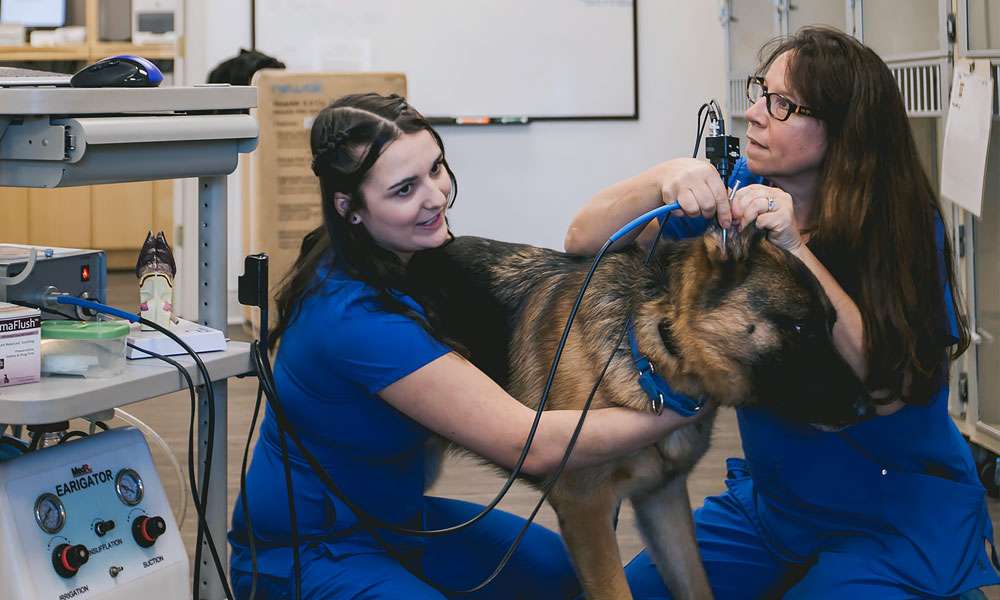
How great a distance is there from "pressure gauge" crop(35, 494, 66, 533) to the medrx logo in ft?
0.14

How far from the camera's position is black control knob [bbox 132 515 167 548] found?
142cm

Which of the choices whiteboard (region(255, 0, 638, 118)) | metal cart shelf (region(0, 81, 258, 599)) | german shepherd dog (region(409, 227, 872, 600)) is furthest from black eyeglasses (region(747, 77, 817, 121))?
whiteboard (region(255, 0, 638, 118))

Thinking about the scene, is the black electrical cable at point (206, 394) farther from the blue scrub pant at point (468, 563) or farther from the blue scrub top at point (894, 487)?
the blue scrub top at point (894, 487)

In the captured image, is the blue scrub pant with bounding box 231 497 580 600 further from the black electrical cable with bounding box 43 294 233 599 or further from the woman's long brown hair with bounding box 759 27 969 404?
the woman's long brown hair with bounding box 759 27 969 404

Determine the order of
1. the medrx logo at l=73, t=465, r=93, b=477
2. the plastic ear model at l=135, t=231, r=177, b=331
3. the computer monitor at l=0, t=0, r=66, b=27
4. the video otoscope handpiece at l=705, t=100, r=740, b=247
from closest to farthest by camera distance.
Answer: the medrx logo at l=73, t=465, r=93, b=477
the plastic ear model at l=135, t=231, r=177, b=331
the video otoscope handpiece at l=705, t=100, r=740, b=247
the computer monitor at l=0, t=0, r=66, b=27

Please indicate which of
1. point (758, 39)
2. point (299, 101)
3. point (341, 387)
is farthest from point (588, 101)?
point (341, 387)

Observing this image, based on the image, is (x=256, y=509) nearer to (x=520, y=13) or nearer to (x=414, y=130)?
(x=414, y=130)

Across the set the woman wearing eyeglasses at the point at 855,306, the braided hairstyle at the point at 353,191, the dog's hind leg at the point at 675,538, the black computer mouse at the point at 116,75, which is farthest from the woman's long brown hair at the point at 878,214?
the black computer mouse at the point at 116,75

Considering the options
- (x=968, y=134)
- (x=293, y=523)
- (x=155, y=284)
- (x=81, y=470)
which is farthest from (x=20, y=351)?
(x=968, y=134)

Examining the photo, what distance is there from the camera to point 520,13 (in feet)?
19.6

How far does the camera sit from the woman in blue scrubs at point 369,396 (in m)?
1.56

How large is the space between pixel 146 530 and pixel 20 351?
0.29m

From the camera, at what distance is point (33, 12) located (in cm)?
729

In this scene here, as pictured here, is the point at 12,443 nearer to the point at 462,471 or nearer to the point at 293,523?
the point at 293,523
